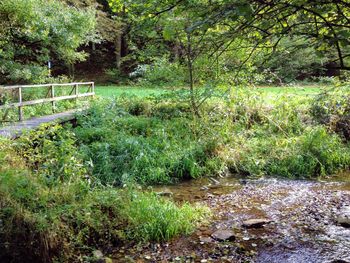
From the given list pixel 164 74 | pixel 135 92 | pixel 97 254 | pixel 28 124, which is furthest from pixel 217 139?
pixel 135 92

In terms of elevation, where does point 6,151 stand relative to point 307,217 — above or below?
above

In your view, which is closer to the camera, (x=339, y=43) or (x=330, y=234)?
(x=339, y=43)

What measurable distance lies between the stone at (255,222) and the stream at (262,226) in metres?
0.01

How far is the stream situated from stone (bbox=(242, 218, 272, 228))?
0.04ft

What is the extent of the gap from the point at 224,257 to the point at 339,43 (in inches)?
122

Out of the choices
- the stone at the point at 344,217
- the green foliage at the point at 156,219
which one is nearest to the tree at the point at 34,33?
the green foliage at the point at 156,219

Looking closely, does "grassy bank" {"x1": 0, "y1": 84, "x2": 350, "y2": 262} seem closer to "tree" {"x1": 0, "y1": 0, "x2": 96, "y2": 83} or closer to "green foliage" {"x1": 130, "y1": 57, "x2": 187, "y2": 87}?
"green foliage" {"x1": 130, "y1": 57, "x2": 187, "y2": 87}

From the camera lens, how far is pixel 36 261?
4.23 metres

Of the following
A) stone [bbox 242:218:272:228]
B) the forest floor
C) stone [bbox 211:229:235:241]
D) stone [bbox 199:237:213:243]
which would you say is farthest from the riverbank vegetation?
stone [bbox 242:218:272:228]

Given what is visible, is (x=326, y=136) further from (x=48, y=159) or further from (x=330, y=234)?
(x=48, y=159)

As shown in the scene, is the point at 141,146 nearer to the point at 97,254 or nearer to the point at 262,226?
the point at 262,226

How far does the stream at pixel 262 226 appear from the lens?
4633 millimetres

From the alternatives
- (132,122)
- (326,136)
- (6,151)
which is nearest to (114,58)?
(132,122)

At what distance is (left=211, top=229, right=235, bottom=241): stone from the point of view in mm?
5051
